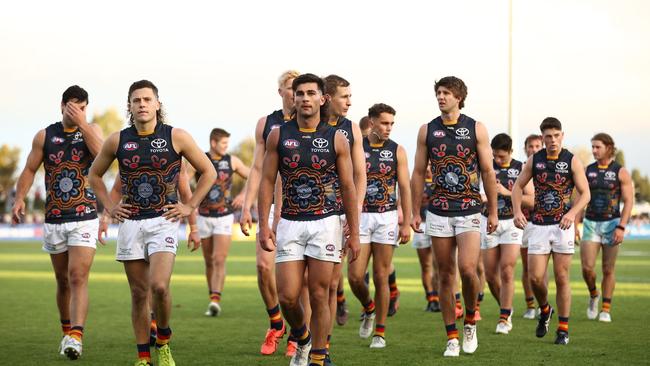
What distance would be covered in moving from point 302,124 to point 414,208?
260cm

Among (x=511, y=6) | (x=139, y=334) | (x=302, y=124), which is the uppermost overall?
(x=511, y=6)

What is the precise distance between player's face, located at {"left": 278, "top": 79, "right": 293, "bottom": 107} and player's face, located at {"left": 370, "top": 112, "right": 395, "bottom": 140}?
49.3 inches

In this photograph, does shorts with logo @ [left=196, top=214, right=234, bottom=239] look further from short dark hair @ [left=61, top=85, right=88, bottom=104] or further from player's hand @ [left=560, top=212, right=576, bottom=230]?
player's hand @ [left=560, top=212, right=576, bottom=230]

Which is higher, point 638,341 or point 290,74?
point 290,74

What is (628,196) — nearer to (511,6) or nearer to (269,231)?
(269,231)

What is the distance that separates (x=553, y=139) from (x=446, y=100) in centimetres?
208

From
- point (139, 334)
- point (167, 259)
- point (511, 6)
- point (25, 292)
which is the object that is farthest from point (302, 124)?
point (511, 6)

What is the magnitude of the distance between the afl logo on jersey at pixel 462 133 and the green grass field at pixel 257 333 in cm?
221

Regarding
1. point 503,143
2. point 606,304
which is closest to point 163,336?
point 503,143

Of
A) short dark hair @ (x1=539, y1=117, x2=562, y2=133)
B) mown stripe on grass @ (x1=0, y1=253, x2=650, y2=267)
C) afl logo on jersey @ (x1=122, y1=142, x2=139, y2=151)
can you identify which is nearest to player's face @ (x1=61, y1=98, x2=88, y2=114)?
afl logo on jersey @ (x1=122, y1=142, x2=139, y2=151)

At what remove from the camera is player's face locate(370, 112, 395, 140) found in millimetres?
11703

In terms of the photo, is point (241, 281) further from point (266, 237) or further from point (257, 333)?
point (266, 237)

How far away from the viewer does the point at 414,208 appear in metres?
10.8

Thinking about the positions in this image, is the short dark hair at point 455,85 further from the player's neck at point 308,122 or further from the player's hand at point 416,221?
the player's neck at point 308,122
